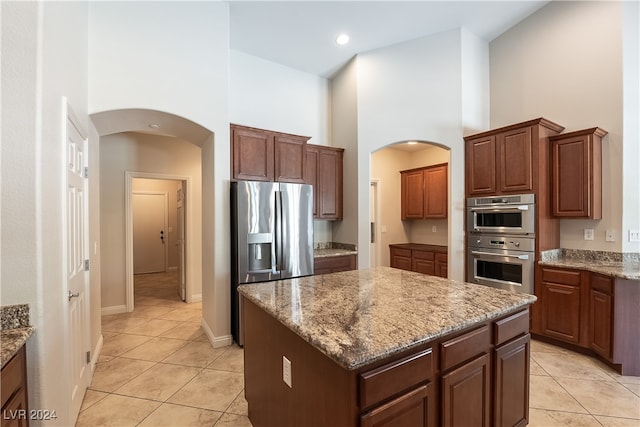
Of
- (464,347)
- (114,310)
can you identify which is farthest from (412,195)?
(114,310)

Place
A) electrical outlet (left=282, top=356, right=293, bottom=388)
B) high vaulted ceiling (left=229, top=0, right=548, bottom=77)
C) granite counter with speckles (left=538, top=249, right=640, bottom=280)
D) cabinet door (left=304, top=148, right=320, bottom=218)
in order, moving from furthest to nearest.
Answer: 1. cabinet door (left=304, top=148, right=320, bottom=218)
2. high vaulted ceiling (left=229, top=0, right=548, bottom=77)
3. granite counter with speckles (left=538, top=249, right=640, bottom=280)
4. electrical outlet (left=282, top=356, right=293, bottom=388)

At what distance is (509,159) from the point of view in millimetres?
3396

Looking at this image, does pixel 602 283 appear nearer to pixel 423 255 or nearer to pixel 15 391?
pixel 423 255

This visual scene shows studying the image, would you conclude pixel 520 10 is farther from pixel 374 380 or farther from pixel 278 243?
pixel 374 380

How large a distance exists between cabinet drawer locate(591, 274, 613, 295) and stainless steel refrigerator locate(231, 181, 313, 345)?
2872mm

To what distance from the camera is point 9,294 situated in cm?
Answer: 130

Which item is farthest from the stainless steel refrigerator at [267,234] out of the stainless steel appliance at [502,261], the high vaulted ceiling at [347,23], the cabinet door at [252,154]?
the stainless steel appliance at [502,261]

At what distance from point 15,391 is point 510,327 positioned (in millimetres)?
2345

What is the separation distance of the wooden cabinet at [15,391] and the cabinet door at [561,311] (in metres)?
4.19

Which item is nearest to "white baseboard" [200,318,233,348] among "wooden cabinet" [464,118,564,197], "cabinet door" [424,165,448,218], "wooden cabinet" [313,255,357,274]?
"wooden cabinet" [313,255,357,274]

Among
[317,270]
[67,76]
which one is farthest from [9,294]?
[317,270]

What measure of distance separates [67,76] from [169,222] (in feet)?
20.4

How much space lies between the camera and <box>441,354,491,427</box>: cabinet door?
129cm

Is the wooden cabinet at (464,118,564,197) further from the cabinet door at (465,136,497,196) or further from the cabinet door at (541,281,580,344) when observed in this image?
the cabinet door at (541,281,580,344)
